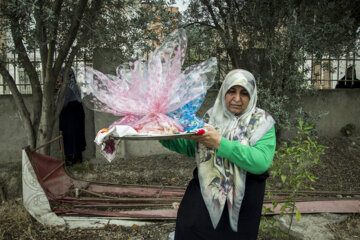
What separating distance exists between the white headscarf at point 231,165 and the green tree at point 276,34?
3.12 meters

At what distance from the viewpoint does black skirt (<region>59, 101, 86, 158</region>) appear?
5.84 meters

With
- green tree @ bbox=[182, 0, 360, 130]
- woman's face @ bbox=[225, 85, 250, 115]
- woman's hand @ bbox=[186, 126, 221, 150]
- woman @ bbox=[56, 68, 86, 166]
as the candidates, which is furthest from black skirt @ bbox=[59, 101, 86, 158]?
woman's hand @ bbox=[186, 126, 221, 150]

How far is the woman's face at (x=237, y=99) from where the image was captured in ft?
5.82

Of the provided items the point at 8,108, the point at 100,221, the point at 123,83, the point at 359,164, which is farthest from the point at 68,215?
the point at 359,164

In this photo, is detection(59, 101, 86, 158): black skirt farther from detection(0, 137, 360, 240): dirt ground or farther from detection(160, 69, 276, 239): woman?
detection(160, 69, 276, 239): woman

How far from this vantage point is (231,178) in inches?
67.4

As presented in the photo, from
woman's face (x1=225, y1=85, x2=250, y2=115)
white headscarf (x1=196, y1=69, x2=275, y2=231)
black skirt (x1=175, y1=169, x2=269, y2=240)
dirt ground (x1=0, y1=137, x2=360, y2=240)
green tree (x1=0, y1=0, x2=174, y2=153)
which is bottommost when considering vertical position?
dirt ground (x1=0, y1=137, x2=360, y2=240)

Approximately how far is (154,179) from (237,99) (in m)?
3.84

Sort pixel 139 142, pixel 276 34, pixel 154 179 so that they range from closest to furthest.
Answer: pixel 276 34 < pixel 154 179 < pixel 139 142

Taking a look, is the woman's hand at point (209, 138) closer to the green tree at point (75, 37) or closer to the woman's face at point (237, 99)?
A: the woman's face at point (237, 99)

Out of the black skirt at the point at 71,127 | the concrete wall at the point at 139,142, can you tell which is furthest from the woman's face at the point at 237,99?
the black skirt at the point at 71,127

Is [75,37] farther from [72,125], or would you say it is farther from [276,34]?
[276,34]

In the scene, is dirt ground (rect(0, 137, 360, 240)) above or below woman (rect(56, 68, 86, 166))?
below

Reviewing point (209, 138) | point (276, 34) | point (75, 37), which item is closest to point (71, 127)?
point (75, 37)
